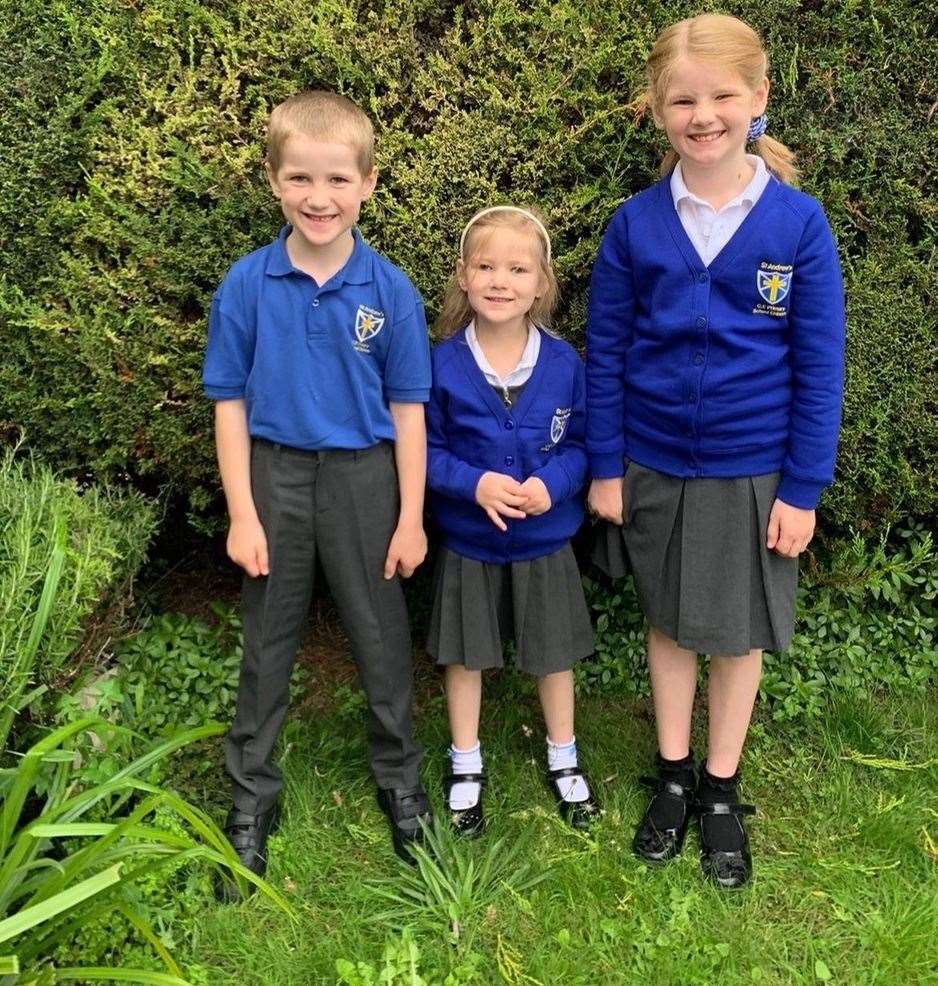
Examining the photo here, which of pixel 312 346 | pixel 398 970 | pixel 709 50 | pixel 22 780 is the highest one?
pixel 709 50

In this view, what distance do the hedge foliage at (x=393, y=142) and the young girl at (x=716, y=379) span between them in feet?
1.19

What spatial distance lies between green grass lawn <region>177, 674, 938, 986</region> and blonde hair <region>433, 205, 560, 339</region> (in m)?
1.32

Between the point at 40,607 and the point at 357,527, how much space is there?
0.79 metres

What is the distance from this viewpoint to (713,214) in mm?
2531

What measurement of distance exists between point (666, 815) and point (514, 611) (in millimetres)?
735

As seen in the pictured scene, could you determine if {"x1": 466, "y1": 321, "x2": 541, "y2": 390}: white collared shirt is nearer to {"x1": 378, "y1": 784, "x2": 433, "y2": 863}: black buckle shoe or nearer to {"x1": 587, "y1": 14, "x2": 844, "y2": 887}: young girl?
{"x1": 587, "y1": 14, "x2": 844, "y2": 887}: young girl

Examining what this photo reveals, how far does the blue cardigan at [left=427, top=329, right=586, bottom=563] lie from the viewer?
8.91ft

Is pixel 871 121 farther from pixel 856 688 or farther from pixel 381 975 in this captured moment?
pixel 381 975

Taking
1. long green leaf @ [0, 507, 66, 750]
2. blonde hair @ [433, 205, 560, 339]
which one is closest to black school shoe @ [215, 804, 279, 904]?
long green leaf @ [0, 507, 66, 750]

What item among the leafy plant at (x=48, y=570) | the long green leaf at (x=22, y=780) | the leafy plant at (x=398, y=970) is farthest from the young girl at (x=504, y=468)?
the long green leaf at (x=22, y=780)

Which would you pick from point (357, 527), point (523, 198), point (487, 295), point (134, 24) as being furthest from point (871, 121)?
point (134, 24)

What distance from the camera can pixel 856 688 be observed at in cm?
346

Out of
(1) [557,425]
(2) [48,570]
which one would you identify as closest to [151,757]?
(2) [48,570]

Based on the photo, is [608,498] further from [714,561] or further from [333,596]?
[333,596]
